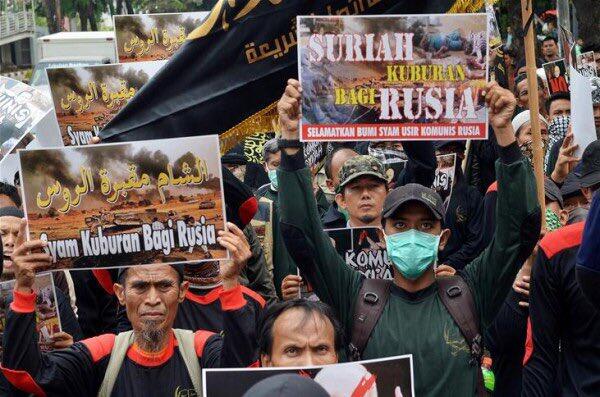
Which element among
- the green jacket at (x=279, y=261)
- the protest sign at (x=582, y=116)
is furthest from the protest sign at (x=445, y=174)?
the protest sign at (x=582, y=116)

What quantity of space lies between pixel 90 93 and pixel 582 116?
369cm

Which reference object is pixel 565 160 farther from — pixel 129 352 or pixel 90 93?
pixel 90 93

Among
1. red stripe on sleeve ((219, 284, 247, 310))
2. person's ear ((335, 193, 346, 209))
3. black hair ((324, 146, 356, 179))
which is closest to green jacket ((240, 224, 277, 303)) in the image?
person's ear ((335, 193, 346, 209))

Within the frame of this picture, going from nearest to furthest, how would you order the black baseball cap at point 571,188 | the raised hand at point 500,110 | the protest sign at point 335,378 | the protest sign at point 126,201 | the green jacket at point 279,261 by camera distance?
the protest sign at point 335,378 → the raised hand at point 500,110 → the protest sign at point 126,201 → the black baseball cap at point 571,188 → the green jacket at point 279,261

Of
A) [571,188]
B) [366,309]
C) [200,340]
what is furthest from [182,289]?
[571,188]

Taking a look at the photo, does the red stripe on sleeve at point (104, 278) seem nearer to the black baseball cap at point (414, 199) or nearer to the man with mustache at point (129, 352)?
the man with mustache at point (129, 352)

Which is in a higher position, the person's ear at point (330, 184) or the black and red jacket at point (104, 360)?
the person's ear at point (330, 184)

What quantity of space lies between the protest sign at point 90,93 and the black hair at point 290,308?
4521 millimetres

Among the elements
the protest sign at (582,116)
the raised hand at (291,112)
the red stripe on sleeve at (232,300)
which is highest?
the raised hand at (291,112)

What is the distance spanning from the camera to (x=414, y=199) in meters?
5.40

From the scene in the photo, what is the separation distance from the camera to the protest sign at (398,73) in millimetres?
5922

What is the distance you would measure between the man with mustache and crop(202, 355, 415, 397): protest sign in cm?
→ 93

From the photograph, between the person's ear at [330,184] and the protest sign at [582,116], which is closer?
the protest sign at [582,116]

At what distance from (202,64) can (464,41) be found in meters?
1.35
